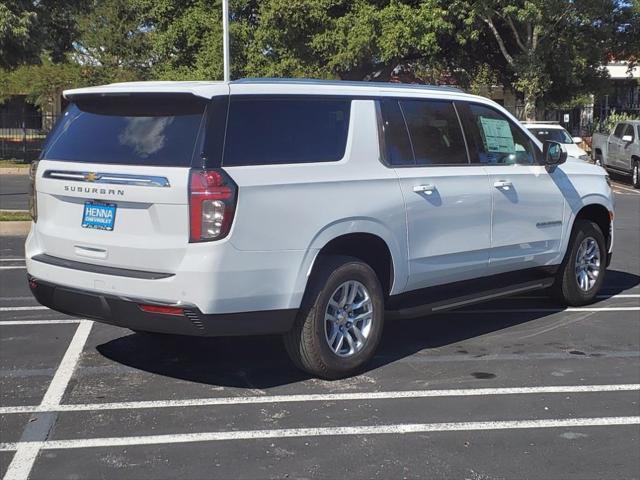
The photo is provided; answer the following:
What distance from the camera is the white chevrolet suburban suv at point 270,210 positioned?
4.59 m

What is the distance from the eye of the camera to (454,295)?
6.18m

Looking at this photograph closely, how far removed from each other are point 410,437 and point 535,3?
65.5 feet

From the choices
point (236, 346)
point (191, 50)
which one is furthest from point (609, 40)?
point (236, 346)

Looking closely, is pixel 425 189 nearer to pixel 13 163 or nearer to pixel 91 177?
pixel 91 177

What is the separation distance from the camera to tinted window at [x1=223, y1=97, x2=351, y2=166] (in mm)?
4770

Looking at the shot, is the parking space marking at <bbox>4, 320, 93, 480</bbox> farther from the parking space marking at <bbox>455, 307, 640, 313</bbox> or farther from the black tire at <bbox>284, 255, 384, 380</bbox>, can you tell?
the parking space marking at <bbox>455, 307, 640, 313</bbox>

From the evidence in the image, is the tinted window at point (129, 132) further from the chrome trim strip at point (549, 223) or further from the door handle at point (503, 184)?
the chrome trim strip at point (549, 223)

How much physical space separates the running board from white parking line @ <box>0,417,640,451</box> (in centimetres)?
128

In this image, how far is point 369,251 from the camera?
18.3 ft

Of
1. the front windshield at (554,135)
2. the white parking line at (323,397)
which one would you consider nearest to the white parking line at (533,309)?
the white parking line at (323,397)

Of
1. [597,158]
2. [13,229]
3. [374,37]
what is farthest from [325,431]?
[597,158]

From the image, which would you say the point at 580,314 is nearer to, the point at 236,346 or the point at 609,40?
the point at 236,346

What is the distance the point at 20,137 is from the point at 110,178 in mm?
28342

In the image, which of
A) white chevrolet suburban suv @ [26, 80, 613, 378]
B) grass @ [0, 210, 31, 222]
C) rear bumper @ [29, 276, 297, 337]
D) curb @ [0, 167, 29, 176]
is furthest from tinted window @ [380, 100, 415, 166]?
curb @ [0, 167, 29, 176]
